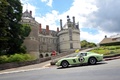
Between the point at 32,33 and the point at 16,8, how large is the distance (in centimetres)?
1562

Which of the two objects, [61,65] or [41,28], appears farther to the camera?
[41,28]

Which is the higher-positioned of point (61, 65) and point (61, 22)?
point (61, 22)

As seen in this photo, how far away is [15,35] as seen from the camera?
43281 mm

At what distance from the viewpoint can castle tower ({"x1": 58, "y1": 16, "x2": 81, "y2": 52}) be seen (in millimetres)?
83062

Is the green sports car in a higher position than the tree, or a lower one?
lower

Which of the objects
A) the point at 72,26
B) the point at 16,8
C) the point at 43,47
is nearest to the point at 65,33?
the point at 72,26

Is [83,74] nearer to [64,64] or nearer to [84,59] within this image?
[84,59]

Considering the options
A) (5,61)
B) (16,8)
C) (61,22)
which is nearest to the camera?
(5,61)

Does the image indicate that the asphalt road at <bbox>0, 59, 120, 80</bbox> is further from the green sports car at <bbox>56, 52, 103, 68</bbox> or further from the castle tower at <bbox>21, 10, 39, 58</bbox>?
the castle tower at <bbox>21, 10, 39, 58</bbox>

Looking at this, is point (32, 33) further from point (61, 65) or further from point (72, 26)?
point (61, 65)

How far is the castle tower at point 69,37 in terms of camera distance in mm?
83062

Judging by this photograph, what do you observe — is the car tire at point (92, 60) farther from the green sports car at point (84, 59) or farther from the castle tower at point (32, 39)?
the castle tower at point (32, 39)

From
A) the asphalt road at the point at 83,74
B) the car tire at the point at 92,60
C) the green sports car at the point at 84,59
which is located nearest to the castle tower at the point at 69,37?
the green sports car at the point at 84,59

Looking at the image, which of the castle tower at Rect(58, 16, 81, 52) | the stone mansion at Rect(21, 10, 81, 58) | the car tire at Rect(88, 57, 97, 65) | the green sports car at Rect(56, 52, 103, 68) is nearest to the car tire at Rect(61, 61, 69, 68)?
the green sports car at Rect(56, 52, 103, 68)
